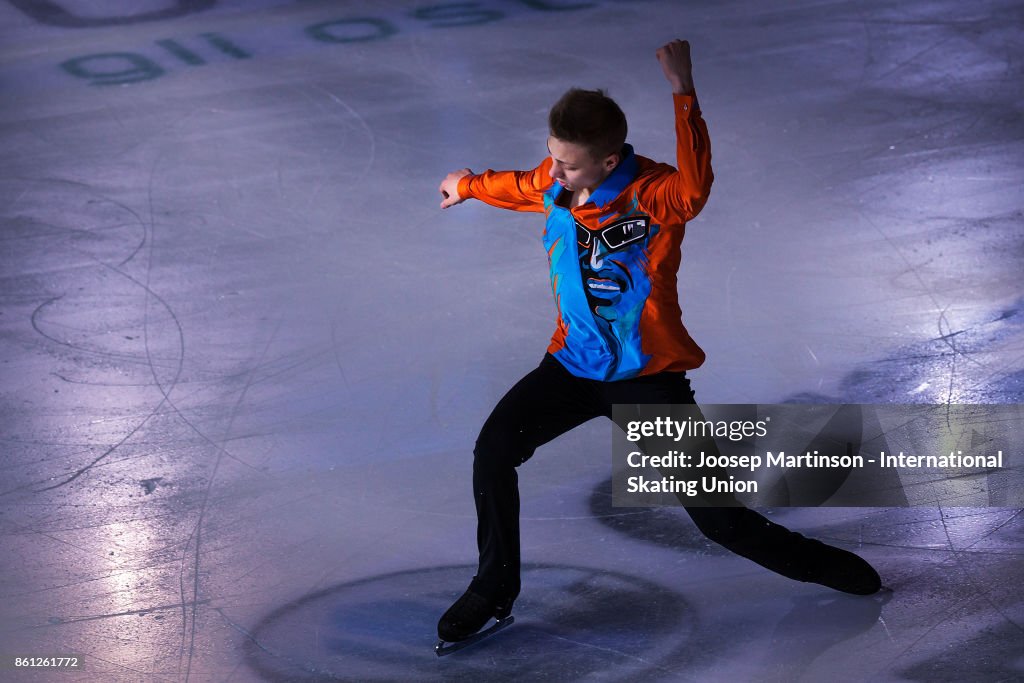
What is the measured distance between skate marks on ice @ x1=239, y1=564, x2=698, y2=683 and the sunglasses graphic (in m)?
1.16

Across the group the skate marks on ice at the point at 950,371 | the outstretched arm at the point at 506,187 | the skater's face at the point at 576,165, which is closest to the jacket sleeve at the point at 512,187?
the outstretched arm at the point at 506,187

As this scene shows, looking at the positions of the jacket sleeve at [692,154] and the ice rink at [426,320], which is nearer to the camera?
the jacket sleeve at [692,154]

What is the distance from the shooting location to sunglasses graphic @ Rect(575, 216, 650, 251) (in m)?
3.72

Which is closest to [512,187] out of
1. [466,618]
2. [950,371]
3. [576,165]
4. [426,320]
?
[576,165]

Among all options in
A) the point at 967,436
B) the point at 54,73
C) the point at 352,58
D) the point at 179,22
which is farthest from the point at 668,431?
the point at 179,22

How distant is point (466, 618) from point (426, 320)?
232cm

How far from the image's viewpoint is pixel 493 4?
10445 millimetres

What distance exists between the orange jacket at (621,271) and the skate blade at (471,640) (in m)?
0.80

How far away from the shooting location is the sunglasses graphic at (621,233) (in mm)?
3717

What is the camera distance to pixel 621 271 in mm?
3764

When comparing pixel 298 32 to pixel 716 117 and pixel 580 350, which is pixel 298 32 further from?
pixel 580 350

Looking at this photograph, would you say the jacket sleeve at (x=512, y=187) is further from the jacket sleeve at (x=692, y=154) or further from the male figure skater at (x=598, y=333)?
the jacket sleeve at (x=692, y=154)

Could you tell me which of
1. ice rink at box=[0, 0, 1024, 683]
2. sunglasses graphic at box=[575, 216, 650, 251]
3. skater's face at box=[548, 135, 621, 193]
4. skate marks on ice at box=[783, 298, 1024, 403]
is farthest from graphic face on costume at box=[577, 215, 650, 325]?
skate marks on ice at box=[783, 298, 1024, 403]

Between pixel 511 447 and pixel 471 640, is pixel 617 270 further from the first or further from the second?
pixel 471 640
